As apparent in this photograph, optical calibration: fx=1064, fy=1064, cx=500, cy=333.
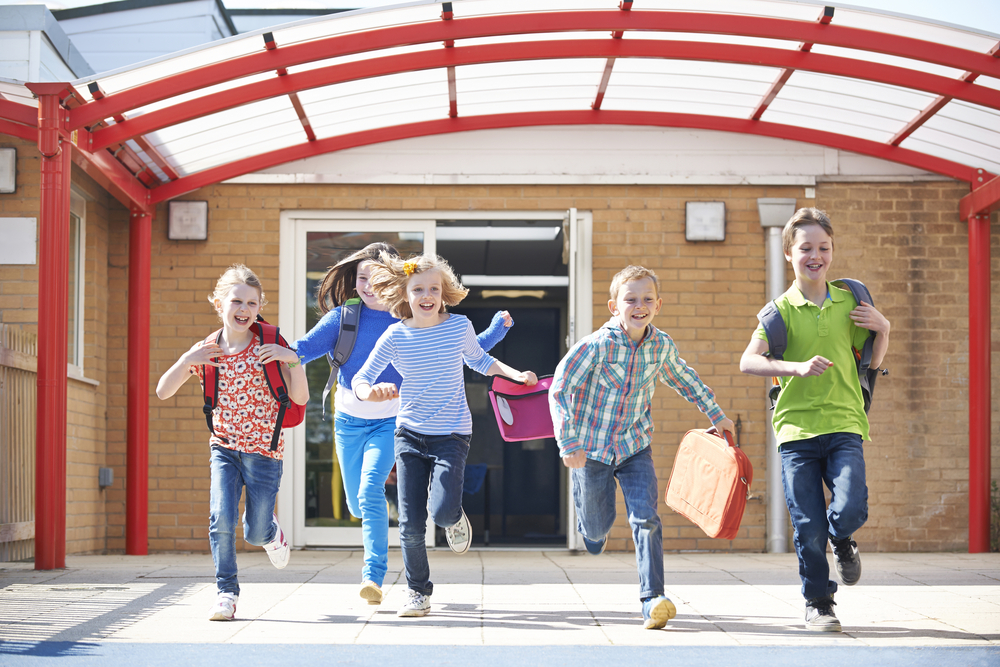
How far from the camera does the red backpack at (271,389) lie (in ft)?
14.8

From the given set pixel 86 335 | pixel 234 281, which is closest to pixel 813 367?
pixel 234 281

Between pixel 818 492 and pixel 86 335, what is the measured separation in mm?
6092

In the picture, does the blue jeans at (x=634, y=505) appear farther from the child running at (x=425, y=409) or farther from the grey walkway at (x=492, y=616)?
the child running at (x=425, y=409)

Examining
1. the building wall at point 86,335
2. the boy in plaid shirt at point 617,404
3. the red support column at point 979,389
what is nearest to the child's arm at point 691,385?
the boy in plaid shirt at point 617,404

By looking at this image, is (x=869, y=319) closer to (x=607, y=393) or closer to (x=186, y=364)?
(x=607, y=393)

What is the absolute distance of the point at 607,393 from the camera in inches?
174

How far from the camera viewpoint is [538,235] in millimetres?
9492

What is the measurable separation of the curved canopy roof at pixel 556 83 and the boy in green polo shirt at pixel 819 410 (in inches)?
108

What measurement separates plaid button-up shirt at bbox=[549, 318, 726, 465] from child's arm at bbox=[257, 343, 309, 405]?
108 centimetres

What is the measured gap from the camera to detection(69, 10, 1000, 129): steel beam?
6.51 metres

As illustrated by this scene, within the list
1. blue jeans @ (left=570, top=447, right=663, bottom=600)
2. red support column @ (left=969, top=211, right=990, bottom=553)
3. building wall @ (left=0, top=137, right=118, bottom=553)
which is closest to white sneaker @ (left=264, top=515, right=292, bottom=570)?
blue jeans @ (left=570, top=447, right=663, bottom=600)

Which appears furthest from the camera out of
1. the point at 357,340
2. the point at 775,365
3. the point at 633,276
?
the point at 357,340

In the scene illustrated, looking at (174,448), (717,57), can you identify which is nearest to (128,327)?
(174,448)

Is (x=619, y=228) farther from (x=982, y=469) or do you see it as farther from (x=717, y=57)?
(x=982, y=469)
